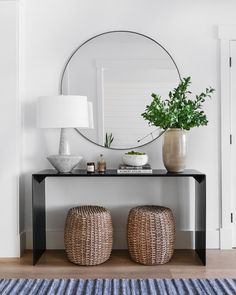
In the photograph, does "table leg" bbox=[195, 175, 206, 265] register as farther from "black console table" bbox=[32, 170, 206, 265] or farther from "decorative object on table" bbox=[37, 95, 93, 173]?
"decorative object on table" bbox=[37, 95, 93, 173]

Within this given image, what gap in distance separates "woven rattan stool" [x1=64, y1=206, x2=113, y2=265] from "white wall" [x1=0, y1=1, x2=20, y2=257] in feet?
1.64

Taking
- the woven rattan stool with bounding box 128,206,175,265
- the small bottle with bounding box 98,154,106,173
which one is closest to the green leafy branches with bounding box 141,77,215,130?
the small bottle with bounding box 98,154,106,173

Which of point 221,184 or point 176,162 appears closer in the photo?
point 176,162

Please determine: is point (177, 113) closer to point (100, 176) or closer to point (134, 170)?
point (134, 170)

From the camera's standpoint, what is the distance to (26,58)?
2971 mm

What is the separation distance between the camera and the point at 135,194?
2982 millimetres

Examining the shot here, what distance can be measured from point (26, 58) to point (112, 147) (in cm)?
107

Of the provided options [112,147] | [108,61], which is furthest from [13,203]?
[108,61]

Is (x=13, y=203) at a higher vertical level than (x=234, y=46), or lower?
lower

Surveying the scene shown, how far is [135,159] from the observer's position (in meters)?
2.70

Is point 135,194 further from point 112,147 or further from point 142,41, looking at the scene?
point 142,41

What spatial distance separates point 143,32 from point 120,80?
464 millimetres

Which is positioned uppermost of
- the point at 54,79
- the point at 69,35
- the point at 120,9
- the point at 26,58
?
the point at 120,9

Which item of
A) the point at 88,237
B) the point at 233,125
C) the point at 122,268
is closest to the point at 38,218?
the point at 88,237
